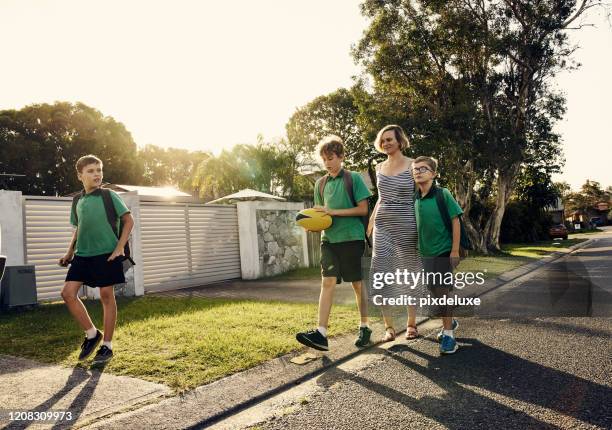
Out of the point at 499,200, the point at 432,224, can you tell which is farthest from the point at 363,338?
the point at 499,200

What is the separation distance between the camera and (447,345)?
4285 mm

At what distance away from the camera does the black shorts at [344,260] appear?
4465 millimetres

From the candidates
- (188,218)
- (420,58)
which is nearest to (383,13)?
(420,58)

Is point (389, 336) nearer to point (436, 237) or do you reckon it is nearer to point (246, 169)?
point (436, 237)

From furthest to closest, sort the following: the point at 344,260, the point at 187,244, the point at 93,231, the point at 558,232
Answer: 1. the point at 558,232
2. the point at 187,244
3. the point at 344,260
4. the point at 93,231

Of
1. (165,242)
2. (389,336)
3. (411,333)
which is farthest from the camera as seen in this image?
(165,242)

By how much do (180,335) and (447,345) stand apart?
289cm

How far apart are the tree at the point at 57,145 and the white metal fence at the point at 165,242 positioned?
2835 cm

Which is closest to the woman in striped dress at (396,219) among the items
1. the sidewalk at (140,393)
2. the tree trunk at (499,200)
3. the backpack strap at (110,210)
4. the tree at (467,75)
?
the sidewalk at (140,393)

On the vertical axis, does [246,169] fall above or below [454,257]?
above

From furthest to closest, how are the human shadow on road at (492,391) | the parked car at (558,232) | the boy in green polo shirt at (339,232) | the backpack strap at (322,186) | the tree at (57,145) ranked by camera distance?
the parked car at (558,232) < the tree at (57,145) < the backpack strap at (322,186) < the boy in green polo shirt at (339,232) < the human shadow on road at (492,391)

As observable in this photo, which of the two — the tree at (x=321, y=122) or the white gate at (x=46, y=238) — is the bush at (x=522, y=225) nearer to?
the tree at (x=321, y=122)

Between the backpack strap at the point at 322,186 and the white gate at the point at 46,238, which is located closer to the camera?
the backpack strap at the point at 322,186

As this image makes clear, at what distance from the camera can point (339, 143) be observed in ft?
14.9
